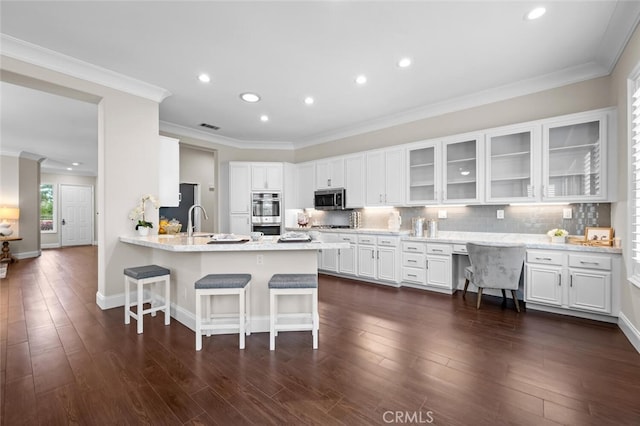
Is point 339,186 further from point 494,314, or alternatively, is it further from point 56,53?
point 56,53

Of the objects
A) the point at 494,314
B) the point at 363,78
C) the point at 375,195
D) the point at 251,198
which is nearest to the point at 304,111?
the point at 363,78

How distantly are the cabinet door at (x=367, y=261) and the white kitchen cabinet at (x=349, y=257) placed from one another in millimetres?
100

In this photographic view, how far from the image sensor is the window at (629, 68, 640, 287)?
96.4 inches

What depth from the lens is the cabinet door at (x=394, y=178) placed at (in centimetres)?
470

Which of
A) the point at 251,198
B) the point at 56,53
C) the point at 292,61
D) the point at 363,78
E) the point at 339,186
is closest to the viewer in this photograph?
the point at 56,53

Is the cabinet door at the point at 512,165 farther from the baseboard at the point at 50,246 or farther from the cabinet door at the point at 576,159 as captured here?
the baseboard at the point at 50,246

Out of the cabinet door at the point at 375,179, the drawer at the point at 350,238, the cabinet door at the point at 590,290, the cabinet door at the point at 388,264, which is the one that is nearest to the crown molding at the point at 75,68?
the cabinet door at the point at 375,179

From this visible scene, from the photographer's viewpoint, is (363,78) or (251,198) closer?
(363,78)

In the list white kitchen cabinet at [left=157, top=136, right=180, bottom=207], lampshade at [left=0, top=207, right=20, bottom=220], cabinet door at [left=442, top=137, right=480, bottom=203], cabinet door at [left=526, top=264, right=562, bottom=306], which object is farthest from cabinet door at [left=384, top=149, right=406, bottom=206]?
lampshade at [left=0, top=207, right=20, bottom=220]

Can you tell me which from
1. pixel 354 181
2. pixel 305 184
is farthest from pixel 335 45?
pixel 305 184

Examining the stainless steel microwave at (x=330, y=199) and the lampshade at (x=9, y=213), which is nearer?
the stainless steel microwave at (x=330, y=199)

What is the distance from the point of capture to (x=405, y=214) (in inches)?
194

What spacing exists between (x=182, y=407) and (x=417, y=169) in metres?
4.27

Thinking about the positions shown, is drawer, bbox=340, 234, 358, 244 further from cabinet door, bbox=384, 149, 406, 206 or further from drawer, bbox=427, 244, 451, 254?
drawer, bbox=427, 244, 451, 254
